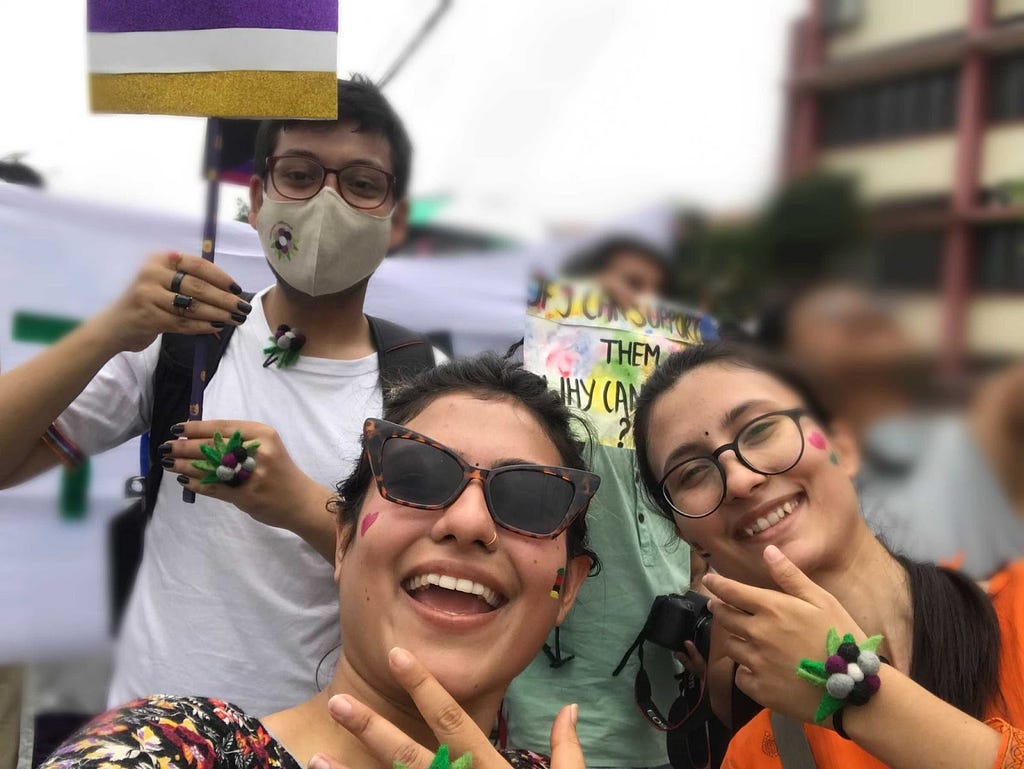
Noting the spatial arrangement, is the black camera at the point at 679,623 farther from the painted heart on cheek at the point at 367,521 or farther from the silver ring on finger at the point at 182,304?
the silver ring on finger at the point at 182,304

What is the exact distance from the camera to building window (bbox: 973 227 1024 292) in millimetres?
427

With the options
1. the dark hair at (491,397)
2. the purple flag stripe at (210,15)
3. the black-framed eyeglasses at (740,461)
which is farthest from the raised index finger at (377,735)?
the purple flag stripe at (210,15)

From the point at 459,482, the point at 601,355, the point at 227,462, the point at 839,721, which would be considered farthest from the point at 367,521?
the point at 601,355

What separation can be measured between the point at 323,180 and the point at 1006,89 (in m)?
1.72

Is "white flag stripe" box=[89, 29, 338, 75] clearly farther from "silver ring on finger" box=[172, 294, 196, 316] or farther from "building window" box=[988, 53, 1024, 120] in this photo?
"building window" box=[988, 53, 1024, 120]

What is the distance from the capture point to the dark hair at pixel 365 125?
2.02 metres

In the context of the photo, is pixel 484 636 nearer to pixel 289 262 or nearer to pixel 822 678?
pixel 822 678

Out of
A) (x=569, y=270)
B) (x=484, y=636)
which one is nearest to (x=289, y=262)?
(x=484, y=636)

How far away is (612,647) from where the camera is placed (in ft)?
7.47

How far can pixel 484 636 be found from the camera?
1574mm

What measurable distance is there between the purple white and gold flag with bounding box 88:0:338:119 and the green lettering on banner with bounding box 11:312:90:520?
87cm

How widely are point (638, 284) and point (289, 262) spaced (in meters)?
1.27

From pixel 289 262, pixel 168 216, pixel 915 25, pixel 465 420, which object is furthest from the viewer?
pixel 168 216

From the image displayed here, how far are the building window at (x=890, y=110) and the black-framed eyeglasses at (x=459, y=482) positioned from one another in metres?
1.26
